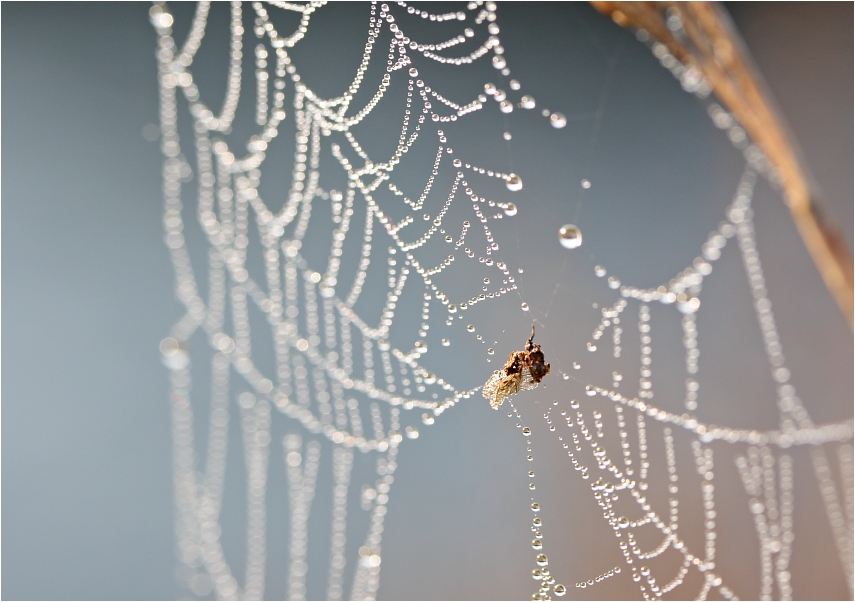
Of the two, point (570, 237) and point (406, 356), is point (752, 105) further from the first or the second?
point (406, 356)

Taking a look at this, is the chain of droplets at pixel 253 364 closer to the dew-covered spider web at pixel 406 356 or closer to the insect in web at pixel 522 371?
the dew-covered spider web at pixel 406 356

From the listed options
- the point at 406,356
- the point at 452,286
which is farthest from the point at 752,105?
the point at 406,356

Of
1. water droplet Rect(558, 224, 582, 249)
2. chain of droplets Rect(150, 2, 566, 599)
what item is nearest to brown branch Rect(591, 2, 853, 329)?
water droplet Rect(558, 224, 582, 249)

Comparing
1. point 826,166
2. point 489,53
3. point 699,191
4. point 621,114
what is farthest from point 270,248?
point 826,166

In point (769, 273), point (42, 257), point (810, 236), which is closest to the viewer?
point (810, 236)

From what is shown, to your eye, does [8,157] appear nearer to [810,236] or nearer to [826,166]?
[810,236]

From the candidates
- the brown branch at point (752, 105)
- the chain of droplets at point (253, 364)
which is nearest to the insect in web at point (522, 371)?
the brown branch at point (752, 105)
